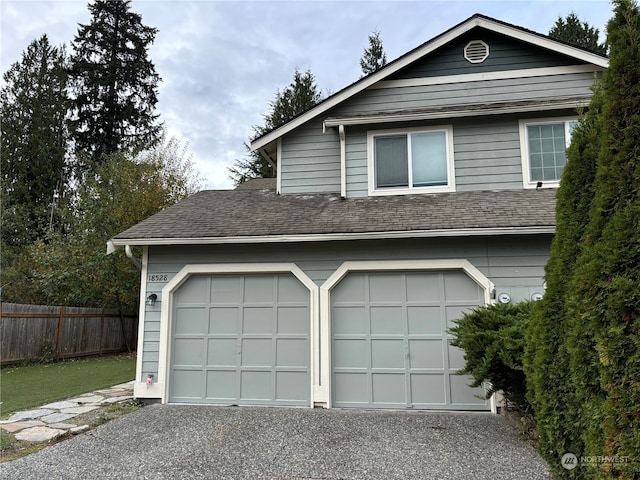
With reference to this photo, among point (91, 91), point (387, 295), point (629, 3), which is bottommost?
point (387, 295)

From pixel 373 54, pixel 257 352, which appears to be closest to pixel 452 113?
pixel 257 352

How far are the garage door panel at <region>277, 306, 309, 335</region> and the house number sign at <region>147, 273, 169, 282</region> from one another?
195cm

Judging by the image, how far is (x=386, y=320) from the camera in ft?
21.0

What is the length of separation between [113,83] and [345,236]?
22862 mm

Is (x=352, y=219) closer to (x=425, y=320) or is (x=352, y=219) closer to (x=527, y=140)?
(x=425, y=320)

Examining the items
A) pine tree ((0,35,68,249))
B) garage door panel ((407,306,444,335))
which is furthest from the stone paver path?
pine tree ((0,35,68,249))

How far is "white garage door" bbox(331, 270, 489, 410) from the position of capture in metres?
6.11

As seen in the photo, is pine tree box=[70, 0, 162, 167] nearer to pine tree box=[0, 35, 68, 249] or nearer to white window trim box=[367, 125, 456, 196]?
pine tree box=[0, 35, 68, 249]

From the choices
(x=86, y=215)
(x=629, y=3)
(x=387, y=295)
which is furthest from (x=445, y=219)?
(x=86, y=215)

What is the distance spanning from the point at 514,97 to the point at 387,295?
15.2 ft

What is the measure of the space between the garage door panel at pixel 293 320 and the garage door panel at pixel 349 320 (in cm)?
47

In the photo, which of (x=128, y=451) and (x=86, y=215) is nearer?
(x=128, y=451)

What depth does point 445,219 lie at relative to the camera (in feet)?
20.7

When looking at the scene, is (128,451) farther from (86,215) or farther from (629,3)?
(86,215)
